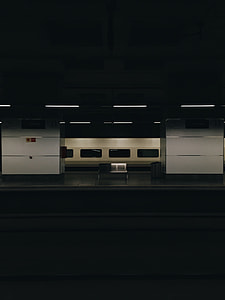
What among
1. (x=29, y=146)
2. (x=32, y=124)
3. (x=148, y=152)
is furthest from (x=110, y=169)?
(x=148, y=152)

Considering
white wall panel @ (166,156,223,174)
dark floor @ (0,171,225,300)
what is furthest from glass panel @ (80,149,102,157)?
dark floor @ (0,171,225,300)

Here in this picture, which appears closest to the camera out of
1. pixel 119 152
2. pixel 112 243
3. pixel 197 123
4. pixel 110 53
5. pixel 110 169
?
pixel 112 243

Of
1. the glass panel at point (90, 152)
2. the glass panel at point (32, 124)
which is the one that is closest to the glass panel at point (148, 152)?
the glass panel at point (90, 152)

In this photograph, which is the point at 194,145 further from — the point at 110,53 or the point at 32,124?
the point at 32,124

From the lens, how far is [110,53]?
1023cm

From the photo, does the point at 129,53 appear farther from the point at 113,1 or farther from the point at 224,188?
the point at 224,188

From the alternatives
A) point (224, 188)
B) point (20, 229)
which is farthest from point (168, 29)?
point (20, 229)

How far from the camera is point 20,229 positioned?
23.5ft

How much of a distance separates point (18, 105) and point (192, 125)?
7.72 meters

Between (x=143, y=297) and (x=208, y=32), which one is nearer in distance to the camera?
(x=143, y=297)

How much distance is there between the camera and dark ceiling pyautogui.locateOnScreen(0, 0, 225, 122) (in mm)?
6949

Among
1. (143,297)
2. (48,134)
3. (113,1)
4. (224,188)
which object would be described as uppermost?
(113,1)

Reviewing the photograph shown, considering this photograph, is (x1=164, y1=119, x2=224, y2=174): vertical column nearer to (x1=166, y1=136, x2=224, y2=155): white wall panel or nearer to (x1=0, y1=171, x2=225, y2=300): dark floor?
(x1=166, y1=136, x2=224, y2=155): white wall panel

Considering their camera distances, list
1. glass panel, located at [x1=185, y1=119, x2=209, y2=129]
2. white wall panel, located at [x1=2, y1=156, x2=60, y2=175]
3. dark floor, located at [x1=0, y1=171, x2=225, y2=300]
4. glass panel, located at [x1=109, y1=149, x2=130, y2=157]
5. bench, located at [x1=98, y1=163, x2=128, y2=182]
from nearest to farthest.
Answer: dark floor, located at [x1=0, y1=171, x2=225, y2=300], white wall panel, located at [x1=2, y1=156, x2=60, y2=175], glass panel, located at [x1=185, y1=119, x2=209, y2=129], bench, located at [x1=98, y1=163, x2=128, y2=182], glass panel, located at [x1=109, y1=149, x2=130, y2=157]
